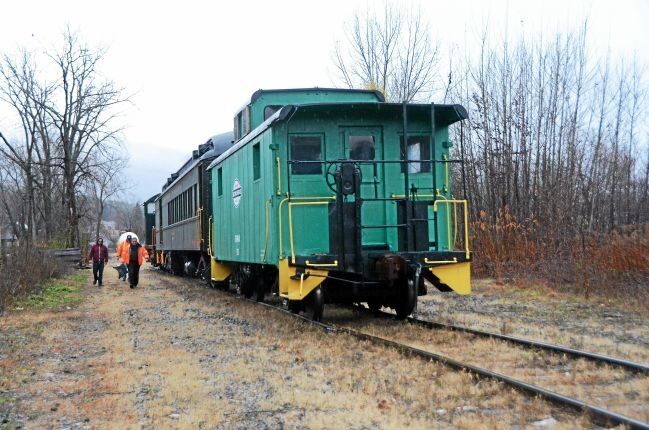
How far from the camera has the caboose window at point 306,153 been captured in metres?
9.60

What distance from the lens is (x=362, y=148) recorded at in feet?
32.3

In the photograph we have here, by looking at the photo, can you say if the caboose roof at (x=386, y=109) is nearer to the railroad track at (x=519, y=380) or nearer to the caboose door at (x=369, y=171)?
the caboose door at (x=369, y=171)

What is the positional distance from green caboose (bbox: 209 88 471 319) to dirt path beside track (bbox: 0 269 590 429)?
966 mm

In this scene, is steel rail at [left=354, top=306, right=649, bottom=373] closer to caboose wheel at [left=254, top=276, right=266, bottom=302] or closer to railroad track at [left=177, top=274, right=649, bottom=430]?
railroad track at [left=177, top=274, right=649, bottom=430]

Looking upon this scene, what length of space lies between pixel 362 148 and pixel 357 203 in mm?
1304

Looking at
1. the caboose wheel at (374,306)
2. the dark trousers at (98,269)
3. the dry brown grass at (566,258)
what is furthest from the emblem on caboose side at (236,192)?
the dark trousers at (98,269)

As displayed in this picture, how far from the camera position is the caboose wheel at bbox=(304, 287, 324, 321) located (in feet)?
31.1

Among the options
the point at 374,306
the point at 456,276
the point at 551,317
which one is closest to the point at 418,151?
the point at 456,276

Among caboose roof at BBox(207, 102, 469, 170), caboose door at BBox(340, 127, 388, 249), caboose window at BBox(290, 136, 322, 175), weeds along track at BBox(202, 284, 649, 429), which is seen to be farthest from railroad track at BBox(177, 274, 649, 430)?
caboose roof at BBox(207, 102, 469, 170)

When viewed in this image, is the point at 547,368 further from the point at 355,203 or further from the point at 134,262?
the point at 134,262

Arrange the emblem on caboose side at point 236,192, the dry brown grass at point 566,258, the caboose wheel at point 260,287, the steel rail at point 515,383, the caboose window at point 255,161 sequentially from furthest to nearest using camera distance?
the caboose wheel at point 260,287 → the dry brown grass at point 566,258 → the emblem on caboose side at point 236,192 → the caboose window at point 255,161 → the steel rail at point 515,383

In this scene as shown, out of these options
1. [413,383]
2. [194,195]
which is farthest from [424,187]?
[194,195]

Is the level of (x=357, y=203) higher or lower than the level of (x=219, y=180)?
lower

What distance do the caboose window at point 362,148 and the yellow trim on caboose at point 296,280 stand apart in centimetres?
183
